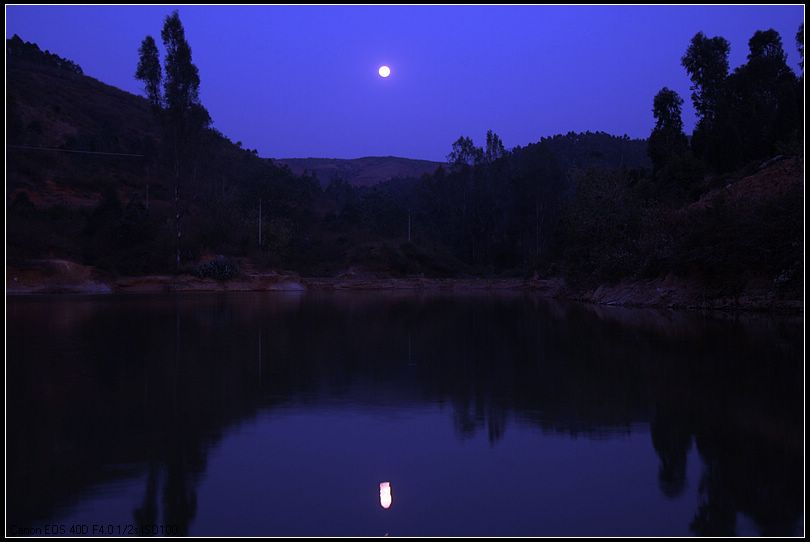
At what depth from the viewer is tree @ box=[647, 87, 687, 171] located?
5594cm

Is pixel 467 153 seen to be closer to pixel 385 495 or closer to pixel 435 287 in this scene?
pixel 435 287

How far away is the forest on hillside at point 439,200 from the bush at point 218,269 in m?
0.12

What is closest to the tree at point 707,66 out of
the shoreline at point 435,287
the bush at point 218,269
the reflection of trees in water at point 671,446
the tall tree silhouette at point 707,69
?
the tall tree silhouette at point 707,69

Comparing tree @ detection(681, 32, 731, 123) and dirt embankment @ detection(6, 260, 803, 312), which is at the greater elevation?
tree @ detection(681, 32, 731, 123)

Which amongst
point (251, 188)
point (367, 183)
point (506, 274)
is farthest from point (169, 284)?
point (367, 183)

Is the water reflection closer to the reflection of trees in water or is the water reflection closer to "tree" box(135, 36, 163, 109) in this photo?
the reflection of trees in water

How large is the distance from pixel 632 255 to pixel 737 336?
685 inches

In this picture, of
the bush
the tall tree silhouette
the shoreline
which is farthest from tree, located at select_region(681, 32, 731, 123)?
the bush

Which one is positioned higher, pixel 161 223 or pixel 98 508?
pixel 161 223

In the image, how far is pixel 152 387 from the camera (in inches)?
359

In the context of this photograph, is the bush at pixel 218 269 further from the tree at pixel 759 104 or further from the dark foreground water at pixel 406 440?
the dark foreground water at pixel 406 440

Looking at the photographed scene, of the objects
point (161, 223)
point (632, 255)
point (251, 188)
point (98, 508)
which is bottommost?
point (98, 508)

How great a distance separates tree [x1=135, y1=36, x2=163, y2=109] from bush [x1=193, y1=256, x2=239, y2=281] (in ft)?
42.5

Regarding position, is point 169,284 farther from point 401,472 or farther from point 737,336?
point 401,472
